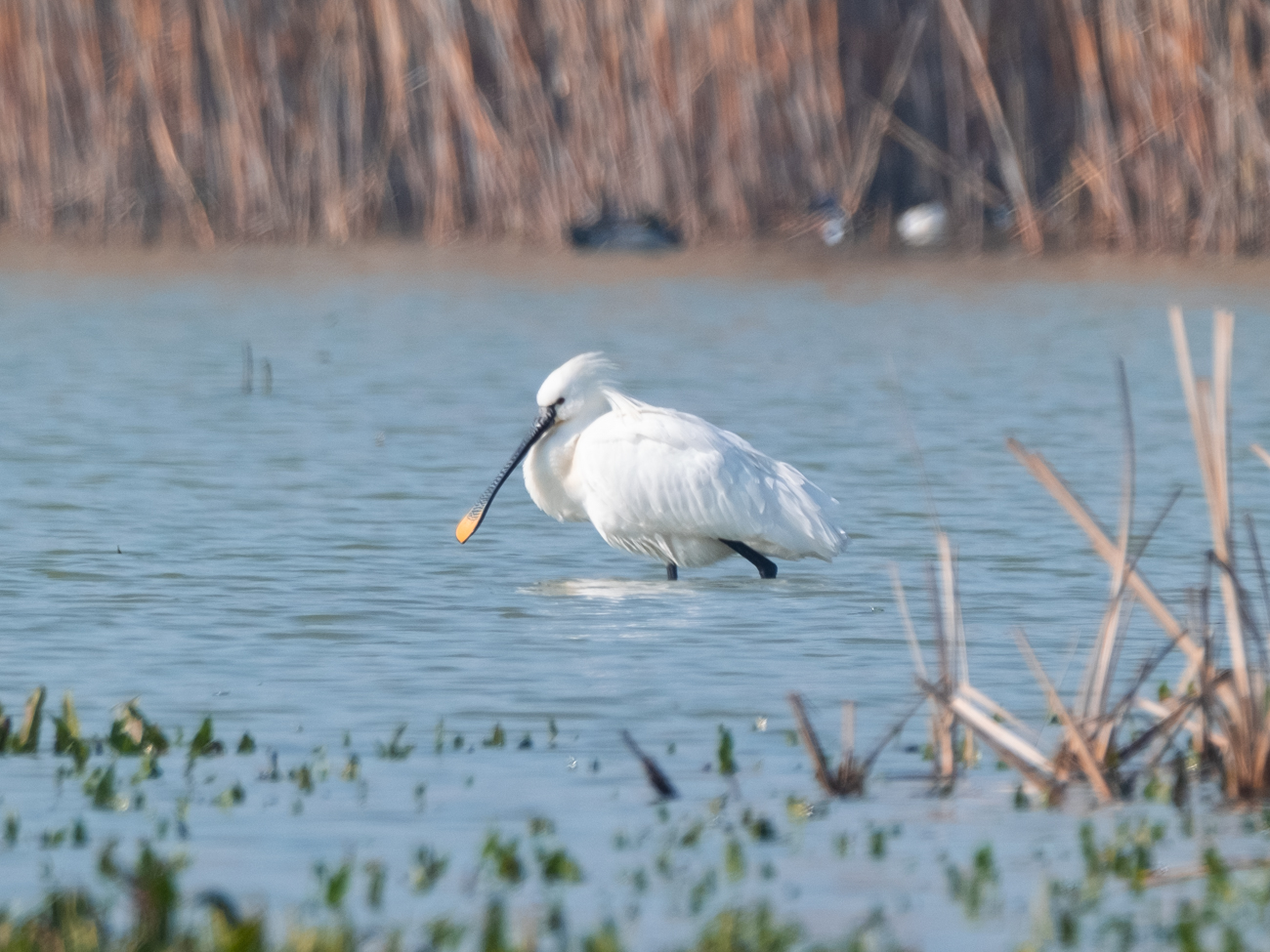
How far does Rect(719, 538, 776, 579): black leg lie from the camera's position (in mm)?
8852

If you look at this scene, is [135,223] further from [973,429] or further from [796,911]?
[796,911]

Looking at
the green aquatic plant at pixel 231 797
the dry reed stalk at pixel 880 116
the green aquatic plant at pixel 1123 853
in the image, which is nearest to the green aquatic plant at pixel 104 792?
the green aquatic plant at pixel 231 797

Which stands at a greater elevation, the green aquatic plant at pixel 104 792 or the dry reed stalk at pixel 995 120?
the dry reed stalk at pixel 995 120

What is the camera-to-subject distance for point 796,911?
438cm

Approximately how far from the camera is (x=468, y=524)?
9234mm

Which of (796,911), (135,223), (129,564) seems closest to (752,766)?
(796,911)

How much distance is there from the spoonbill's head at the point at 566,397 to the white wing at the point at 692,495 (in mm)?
373

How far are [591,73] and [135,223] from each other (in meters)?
5.45

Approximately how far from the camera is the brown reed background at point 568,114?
21609 mm

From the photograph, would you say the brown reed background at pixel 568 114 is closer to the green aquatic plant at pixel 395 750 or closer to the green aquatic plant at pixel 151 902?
the green aquatic plant at pixel 395 750

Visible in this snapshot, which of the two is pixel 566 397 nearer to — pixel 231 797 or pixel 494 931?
pixel 231 797

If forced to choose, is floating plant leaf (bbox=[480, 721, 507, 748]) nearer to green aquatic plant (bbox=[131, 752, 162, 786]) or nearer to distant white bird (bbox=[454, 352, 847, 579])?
green aquatic plant (bbox=[131, 752, 162, 786])

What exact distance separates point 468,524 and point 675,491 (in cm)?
102

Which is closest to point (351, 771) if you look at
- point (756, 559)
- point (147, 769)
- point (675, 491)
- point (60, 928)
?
point (147, 769)
